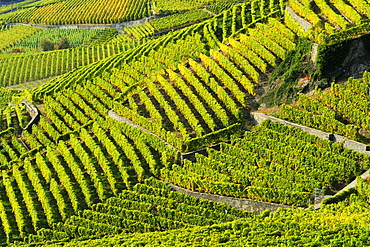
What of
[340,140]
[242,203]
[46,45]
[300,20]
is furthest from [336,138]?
[46,45]

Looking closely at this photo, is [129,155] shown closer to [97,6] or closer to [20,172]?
[20,172]

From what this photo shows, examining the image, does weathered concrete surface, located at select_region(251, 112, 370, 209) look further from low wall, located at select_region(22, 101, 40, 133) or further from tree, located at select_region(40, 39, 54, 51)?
tree, located at select_region(40, 39, 54, 51)

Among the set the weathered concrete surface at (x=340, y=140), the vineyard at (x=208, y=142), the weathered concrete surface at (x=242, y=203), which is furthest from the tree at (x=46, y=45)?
the weathered concrete surface at (x=242, y=203)

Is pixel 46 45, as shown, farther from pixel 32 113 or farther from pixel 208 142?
pixel 208 142

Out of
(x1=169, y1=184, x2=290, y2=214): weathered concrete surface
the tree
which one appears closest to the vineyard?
(x1=169, y1=184, x2=290, y2=214): weathered concrete surface

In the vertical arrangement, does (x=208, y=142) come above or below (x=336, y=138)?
above

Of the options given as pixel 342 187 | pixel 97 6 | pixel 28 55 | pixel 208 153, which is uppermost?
pixel 97 6

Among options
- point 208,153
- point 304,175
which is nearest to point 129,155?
point 208,153
